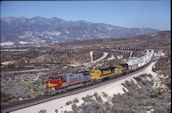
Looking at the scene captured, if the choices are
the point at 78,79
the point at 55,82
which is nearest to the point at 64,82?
the point at 55,82

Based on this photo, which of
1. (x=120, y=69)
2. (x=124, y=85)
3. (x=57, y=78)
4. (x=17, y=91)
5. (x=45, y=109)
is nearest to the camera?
(x=45, y=109)

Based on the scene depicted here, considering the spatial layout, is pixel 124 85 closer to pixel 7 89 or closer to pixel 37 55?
pixel 7 89

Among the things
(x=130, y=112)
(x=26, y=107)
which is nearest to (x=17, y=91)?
(x=26, y=107)

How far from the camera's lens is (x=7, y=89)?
2375cm

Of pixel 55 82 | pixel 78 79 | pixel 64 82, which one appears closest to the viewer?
pixel 55 82

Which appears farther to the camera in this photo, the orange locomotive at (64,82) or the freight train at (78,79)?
the freight train at (78,79)

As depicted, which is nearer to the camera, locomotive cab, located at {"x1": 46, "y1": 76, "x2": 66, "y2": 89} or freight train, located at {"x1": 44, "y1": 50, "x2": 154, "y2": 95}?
locomotive cab, located at {"x1": 46, "y1": 76, "x2": 66, "y2": 89}

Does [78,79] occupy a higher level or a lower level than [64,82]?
lower

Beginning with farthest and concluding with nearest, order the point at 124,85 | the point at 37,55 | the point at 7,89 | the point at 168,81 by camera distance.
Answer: the point at 37,55 < the point at 168,81 < the point at 124,85 < the point at 7,89

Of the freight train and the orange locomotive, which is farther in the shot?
the freight train

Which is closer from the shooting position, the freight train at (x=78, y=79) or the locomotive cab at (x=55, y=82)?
the locomotive cab at (x=55, y=82)

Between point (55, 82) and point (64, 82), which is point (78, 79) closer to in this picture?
point (64, 82)

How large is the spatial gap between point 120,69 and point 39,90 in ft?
57.2

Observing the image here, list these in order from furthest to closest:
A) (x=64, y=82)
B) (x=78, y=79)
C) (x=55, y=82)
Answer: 1. (x=78, y=79)
2. (x=64, y=82)
3. (x=55, y=82)
